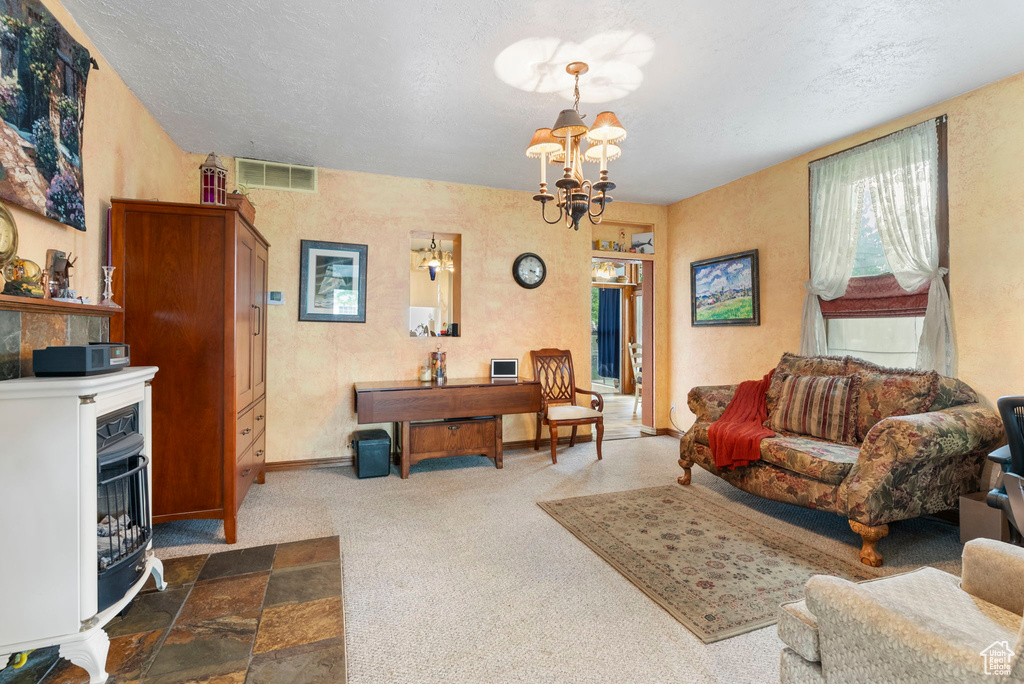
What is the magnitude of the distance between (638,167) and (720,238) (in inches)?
47.7

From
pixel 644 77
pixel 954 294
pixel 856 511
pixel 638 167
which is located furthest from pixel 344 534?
pixel 954 294

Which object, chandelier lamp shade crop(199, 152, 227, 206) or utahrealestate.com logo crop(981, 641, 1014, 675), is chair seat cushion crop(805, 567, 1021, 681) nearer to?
utahrealestate.com logo crop(981, 641, 1014, 675)

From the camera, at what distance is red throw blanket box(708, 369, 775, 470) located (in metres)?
3.12

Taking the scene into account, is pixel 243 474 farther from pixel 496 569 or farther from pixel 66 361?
pixel 496 569

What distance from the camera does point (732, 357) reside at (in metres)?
4.64

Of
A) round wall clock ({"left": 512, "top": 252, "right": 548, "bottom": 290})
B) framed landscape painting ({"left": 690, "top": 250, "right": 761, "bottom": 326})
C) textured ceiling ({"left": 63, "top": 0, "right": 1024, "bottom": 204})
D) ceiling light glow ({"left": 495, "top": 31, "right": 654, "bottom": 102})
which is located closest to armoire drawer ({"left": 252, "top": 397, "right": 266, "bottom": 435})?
textured ceiling ({"left": 63, "top": 0, "right": 1024, "bottom": 204})

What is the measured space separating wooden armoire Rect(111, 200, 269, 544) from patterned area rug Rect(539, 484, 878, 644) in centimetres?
198

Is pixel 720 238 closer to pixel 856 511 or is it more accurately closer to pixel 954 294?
pixel 954 294

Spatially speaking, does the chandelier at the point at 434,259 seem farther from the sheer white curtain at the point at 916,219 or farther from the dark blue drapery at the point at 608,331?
the sheer white curtain at the point at 916,219

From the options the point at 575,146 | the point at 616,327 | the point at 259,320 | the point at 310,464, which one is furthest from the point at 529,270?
the point at 616,327

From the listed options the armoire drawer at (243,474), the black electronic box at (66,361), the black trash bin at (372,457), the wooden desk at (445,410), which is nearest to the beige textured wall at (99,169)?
the black electronic box at (66,361)

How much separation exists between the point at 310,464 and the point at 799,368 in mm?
4012

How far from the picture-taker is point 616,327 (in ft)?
31.4

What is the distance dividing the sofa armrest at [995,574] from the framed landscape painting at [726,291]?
3.31 meters
